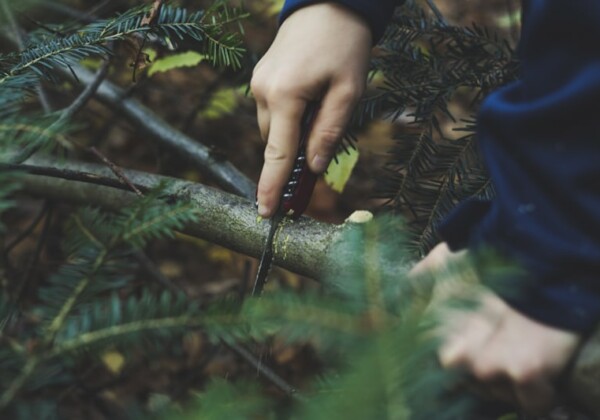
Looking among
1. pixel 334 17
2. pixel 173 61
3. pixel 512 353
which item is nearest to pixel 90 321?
pixel 512 353

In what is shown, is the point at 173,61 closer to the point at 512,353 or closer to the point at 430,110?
the point at 430,110

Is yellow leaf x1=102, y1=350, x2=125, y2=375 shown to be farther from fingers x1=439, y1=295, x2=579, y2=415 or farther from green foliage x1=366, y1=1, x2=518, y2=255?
fingers x1=439, y1=295, x2=579, y2=415

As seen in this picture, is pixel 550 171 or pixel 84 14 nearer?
pixel 550 171

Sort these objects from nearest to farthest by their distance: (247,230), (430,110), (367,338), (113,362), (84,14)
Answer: (367,338), (247,230), (430,110), (113,362), (84,14)

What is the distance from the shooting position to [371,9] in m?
1.30

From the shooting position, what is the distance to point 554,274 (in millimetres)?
798

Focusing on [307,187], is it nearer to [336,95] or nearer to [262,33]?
[336,95]

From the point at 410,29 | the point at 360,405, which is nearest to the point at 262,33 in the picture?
the point at 410,29

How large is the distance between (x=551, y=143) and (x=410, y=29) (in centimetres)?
98

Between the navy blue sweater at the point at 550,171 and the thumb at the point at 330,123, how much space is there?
1.22 feet

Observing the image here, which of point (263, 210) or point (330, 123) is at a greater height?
point (330, 123)

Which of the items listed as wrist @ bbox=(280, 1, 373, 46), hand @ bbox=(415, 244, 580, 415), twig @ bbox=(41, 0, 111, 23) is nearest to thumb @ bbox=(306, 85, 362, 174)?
wrist @ bbox=(280, 1, 373, 46)

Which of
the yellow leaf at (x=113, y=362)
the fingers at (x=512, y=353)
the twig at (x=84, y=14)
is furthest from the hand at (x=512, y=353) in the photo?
the twig at (x=84, y=14)

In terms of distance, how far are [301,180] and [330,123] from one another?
0.13 m
